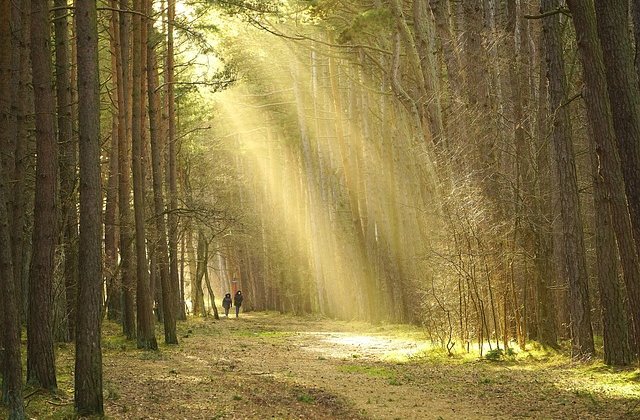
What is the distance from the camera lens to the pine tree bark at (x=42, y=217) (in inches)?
412

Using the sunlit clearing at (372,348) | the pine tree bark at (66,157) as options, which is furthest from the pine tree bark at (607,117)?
the pine tree bark at (66,157)

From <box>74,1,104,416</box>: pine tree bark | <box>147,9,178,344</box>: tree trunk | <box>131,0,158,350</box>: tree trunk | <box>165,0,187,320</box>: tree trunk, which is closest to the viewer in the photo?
<box>74,1,104,416</box>: pine tree bark

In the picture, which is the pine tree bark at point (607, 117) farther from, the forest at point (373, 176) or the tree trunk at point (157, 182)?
the tree trunk at point (157, 182)

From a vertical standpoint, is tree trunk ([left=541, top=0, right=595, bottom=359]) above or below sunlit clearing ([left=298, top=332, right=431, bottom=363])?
above

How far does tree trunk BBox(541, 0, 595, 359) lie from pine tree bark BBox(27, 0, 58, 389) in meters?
8.99

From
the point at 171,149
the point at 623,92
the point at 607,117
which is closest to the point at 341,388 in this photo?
the point at 607,117

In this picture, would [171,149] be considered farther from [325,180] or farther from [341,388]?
[325,180]

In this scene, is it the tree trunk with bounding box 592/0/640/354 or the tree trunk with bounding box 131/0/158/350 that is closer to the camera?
the tree trunk with bounding box 592/0/640/354

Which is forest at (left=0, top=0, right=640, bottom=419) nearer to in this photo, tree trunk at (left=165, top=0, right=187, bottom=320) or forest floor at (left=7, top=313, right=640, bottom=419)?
tree trunk at (left=165, top=0, right=187, bottom=320)

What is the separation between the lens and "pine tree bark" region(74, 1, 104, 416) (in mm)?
9258

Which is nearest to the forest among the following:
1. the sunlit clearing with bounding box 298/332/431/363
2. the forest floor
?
the forest floor

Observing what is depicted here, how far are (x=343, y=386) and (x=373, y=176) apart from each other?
2268cm

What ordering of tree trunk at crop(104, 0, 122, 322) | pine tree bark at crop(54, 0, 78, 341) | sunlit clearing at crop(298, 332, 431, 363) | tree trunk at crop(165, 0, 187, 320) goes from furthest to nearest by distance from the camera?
tree trunk at crop(165, 0, 187, 320) < tree trunk at crop(104, 0, 122, 322) < sunlit clearing at crop(298, 332, 431, 363) < pine tree bark at crop(54, 0, 78, 341)

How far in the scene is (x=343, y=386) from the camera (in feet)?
43.6
